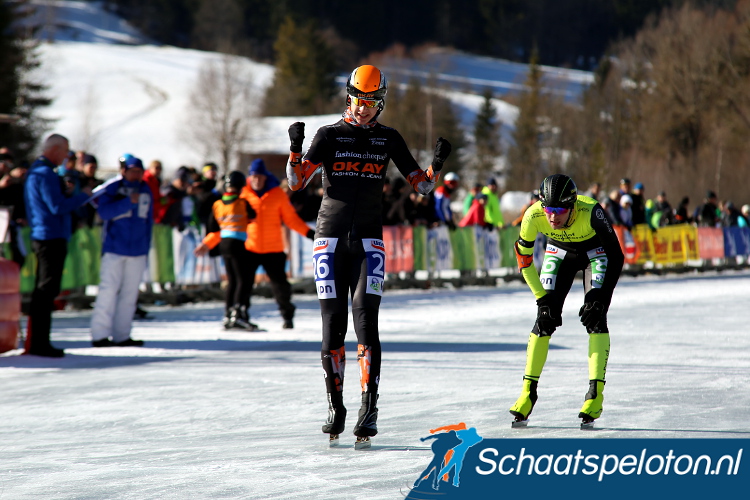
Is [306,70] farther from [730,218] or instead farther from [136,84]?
[730,218]

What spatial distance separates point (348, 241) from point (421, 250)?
12762 mm

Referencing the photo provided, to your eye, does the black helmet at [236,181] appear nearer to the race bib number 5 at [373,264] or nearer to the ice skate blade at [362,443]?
the race bib number 5 at [373,264]

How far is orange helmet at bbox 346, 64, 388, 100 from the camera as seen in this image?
5418mm

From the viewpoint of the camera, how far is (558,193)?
18.8ft

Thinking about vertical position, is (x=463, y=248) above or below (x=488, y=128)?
below

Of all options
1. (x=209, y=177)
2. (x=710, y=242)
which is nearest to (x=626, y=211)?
(x=710, y=242)

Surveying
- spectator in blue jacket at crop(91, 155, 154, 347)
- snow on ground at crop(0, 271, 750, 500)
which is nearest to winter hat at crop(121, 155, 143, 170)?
spectator in blue jacket at crop(91, 155, 154, 347)

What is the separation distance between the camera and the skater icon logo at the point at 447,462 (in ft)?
11.7

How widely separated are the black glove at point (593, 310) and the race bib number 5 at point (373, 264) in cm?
129

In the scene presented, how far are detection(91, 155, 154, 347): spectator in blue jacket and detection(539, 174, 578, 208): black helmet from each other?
5.58 m

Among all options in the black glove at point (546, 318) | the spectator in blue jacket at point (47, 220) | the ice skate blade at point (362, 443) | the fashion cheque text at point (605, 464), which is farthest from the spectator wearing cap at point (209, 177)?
the fashion cheque text at point (605, 464)

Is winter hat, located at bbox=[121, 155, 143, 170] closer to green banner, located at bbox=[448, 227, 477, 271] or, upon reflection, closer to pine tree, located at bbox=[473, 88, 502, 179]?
green banner, located at bbox=[448, 227, 477, 271]

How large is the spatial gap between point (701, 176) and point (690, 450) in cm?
4941

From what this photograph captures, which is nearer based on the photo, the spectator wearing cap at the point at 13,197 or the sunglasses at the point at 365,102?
the sunglasses at the point at 365,102
